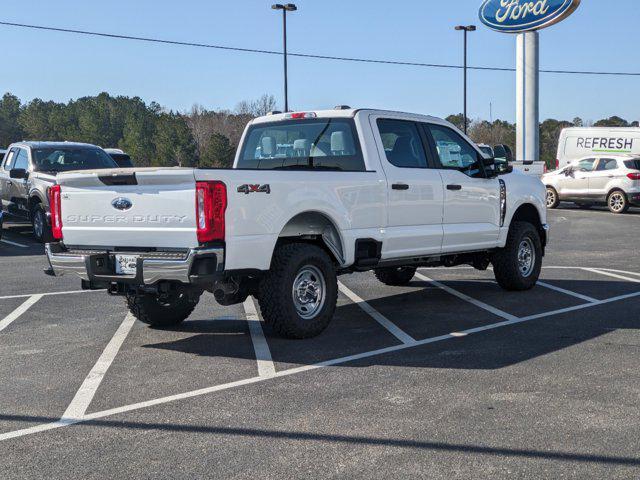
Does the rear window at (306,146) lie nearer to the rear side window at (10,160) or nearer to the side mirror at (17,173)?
the side mirror at (17,173)

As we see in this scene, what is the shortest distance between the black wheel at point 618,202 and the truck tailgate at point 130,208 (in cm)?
2011

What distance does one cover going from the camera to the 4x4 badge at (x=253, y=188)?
258 inches

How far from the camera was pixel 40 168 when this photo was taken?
56.1 ft

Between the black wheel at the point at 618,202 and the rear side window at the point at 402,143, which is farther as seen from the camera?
the black wheel at the point at 618,202

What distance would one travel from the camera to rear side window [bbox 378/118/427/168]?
27.4 feet

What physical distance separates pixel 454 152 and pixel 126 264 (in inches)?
162

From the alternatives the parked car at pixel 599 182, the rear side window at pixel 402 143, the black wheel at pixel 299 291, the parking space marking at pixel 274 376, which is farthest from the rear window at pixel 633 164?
the black wheel at pixel 299 291

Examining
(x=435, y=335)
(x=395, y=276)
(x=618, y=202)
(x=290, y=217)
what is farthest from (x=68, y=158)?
(x=618, y=202)

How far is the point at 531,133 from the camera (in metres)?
34.9

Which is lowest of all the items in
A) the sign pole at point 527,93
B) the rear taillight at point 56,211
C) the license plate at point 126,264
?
the license plate at point 126,264

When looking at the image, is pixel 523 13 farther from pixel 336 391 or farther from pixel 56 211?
pixel 336 391

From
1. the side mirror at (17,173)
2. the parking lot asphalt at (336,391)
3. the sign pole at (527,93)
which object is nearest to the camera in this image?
the parking lot asphalt at (336,391)

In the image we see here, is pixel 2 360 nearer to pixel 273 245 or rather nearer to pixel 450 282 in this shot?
pixel 273 245

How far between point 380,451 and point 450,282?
6.85 meters
